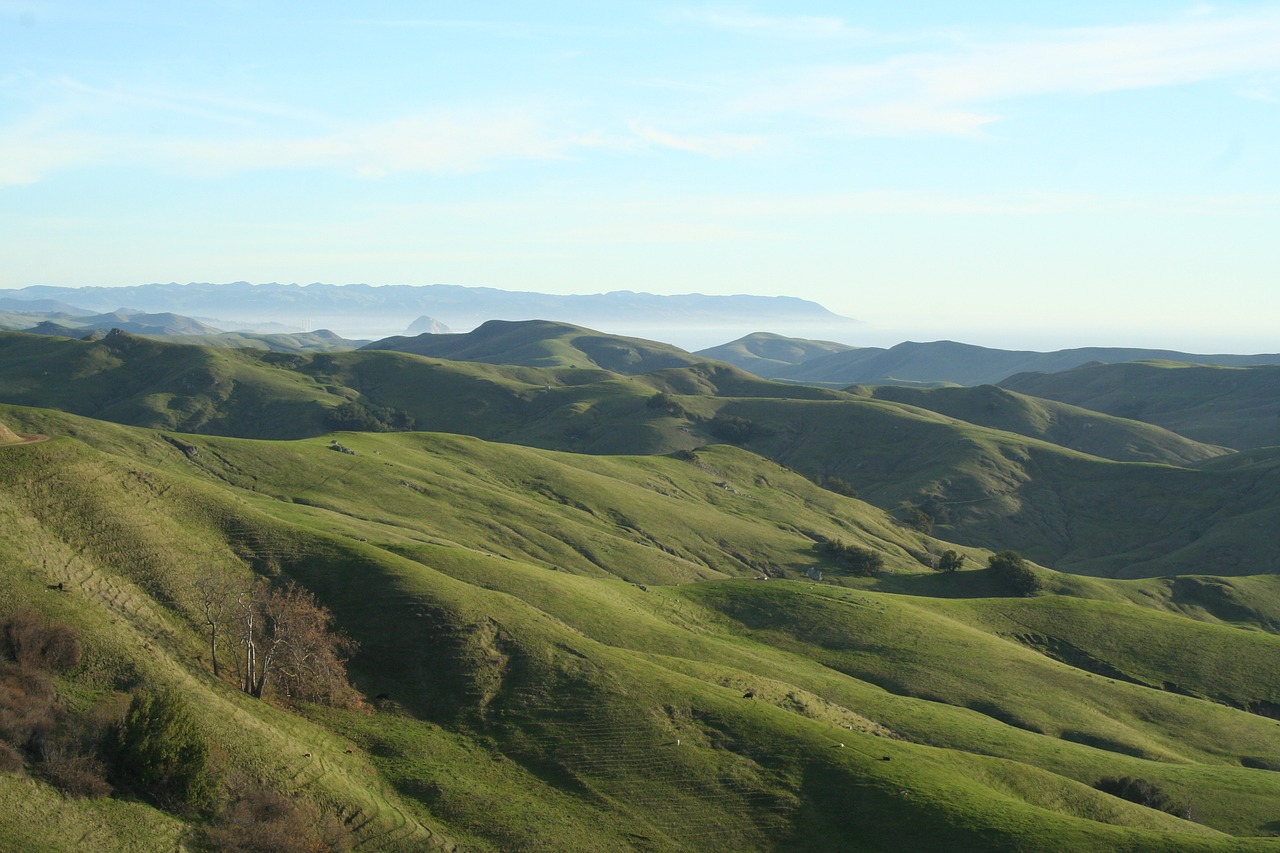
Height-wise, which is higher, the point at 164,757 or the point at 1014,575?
the point at 164,757

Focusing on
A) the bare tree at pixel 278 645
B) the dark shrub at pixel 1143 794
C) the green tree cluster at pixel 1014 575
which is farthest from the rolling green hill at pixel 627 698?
the green tree cluster at pixel 1014 575

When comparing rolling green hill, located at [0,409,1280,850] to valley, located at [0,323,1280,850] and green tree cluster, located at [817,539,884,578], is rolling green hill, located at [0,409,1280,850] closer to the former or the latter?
valley, located at [0,323,1280,850]

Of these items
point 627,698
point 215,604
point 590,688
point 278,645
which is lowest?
point 627,698

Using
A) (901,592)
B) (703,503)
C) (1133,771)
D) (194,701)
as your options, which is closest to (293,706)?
(194,701)

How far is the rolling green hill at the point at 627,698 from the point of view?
41.0 meters

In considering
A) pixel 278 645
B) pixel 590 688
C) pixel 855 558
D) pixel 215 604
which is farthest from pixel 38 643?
pixel 855 558

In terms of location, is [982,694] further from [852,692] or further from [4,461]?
[4,461]

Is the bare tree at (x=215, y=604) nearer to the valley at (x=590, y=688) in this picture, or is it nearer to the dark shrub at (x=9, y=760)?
the valley at (x=590, y=688)

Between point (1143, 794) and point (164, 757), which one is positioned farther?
point (1143, 794)

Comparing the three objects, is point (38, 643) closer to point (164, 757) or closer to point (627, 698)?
point (164, 757)

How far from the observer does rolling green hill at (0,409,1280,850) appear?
135ft

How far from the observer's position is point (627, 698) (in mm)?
49625

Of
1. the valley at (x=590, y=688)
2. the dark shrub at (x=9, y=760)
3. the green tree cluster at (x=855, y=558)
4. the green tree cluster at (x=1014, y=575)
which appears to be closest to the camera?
→ the dark shrub at (x=9, y=760)

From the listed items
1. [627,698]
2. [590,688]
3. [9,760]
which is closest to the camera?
[9,760]
